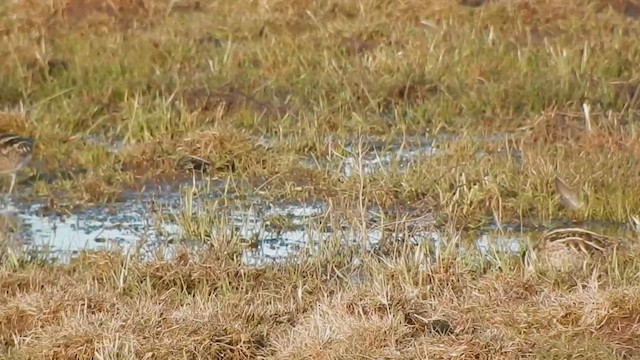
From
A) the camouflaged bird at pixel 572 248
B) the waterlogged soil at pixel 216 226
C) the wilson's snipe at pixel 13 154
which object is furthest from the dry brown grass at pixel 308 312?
the wilson's snipe at pixel 13 154

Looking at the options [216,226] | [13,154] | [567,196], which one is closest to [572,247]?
[567,196]

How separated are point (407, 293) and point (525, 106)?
3.23 m

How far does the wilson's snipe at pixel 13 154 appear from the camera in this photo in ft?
21.7

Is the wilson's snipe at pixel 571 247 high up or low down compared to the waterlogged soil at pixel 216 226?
up

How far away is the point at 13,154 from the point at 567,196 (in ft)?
8.51

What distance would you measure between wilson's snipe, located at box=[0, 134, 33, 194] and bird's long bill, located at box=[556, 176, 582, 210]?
2.49 metres

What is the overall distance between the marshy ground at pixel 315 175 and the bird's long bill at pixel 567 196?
0.19ft

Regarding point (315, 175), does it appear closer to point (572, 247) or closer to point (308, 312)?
point (572, 247)

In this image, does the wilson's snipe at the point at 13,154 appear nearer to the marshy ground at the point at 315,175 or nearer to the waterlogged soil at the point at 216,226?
the marshy ground at the point at 315,175

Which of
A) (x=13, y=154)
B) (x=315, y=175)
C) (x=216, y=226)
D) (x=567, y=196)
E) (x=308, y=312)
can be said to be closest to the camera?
(x=308, y=312)

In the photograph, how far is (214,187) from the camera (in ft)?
21.5

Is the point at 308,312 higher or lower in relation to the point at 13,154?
higher

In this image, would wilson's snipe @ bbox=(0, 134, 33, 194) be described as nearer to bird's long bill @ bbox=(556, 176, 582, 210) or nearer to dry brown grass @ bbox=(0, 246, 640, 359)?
dry brown grass @ bbox=(0, 246, 640, 359)

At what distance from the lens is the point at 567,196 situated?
6.06 m
